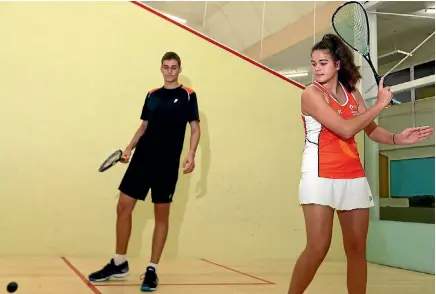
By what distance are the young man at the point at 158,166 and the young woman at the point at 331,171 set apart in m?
0.88

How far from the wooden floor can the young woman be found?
72 centimetres

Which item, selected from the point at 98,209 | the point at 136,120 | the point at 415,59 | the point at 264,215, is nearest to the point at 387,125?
the point at 415,59

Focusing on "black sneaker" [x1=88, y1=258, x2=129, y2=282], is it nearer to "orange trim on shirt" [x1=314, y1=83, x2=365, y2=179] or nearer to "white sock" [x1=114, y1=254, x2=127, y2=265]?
"white sock" [x1=114, y1=254, x2=127, y2=265]

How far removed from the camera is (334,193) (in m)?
1.58

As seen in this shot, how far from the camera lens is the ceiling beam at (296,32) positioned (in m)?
4.18

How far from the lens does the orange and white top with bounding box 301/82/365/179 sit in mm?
1585

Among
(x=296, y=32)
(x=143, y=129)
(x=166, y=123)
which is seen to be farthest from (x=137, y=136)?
(x=296, y=32)

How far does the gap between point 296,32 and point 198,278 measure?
2518 millimetres

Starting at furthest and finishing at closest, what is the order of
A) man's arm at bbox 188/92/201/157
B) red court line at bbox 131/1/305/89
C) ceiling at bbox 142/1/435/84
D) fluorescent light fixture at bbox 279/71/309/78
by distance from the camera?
fluorescent light fixture at bbox 279/71/309/78 → ceiling at bbox 142/1/435/84 → red court line at bbox 131/1/305/89 → man's arm at bbox 188/92/201/157

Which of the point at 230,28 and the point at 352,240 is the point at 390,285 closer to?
the point at 352,240

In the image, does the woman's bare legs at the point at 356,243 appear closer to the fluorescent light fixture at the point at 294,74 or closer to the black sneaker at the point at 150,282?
the black sneaker at the point at 150,282

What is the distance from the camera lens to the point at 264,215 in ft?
12.4

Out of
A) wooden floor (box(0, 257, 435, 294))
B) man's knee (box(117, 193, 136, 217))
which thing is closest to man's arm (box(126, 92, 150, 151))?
man's knee (box(117, 193, 136, 217))

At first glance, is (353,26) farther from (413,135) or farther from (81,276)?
(81,276)
